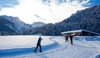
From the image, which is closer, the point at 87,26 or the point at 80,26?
the point at 87,26

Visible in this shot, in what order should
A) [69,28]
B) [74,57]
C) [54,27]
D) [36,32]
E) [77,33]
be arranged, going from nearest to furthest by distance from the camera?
[74,57] < [77,33] < [69,28] < [54,27] < [36,32]

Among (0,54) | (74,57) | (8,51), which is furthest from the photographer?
(8,51)

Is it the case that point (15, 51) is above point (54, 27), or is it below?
below

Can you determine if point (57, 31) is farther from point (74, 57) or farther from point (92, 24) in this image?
point (74, 57)

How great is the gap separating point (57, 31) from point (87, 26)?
36044 millimetres

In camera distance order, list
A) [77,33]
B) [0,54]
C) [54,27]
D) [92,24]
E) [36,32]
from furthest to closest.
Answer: [36,32] < [54,27] < [92,24] < [77,33] < [0,54]

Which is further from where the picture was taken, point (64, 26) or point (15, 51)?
point (64, 26)

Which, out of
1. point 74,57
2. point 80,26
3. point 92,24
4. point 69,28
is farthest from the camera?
point 69,28

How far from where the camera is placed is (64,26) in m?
95.8

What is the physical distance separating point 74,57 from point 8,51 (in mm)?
6855

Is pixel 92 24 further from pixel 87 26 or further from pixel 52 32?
pixel 52 32

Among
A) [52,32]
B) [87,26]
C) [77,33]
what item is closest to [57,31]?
[52,32]

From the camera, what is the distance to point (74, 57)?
6184mm

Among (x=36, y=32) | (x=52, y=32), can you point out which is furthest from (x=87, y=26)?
(x=36, y=32)
